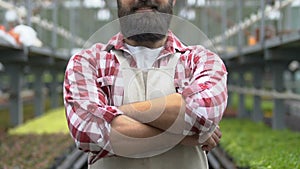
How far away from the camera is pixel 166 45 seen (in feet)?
6.63

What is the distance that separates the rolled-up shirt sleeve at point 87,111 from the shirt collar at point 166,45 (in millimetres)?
163

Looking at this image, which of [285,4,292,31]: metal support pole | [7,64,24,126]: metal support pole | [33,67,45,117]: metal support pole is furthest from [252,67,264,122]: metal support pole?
[33,67,45,117]: metal support pole

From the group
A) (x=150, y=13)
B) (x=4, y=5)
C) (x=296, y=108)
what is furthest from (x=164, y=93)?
(x=296, y=108)

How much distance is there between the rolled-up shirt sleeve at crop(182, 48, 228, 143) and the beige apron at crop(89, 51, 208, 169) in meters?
0.10

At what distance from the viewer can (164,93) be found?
195 cm

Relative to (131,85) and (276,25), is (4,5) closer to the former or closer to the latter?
(276,25)

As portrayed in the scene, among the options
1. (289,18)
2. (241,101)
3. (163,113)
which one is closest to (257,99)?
(241,101)

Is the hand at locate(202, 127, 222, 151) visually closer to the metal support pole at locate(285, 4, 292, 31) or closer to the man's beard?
the man's beard

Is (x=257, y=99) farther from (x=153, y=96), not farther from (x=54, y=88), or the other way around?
(x=153, y=96)

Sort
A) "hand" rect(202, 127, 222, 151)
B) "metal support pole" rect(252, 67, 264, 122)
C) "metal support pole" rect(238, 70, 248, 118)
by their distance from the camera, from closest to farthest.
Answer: "hand" rect(202, 127, 222, 151) → "metal support pole" rect(252, 67, 264, 122) → "metal support pole" rect(238, 70, 248, 118)

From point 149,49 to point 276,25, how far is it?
601 centimetres

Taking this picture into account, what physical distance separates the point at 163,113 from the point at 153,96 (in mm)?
178

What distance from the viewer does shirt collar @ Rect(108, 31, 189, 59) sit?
2.00 m

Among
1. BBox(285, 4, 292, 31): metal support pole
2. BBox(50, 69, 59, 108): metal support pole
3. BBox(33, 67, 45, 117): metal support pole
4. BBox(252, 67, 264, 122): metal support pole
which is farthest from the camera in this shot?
BBox(50, 69, 59, 108): metal support pole
